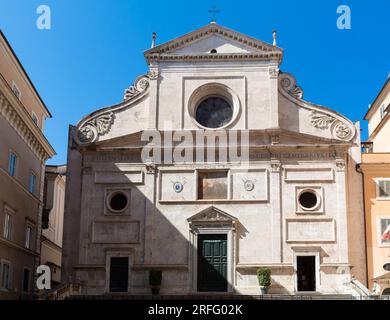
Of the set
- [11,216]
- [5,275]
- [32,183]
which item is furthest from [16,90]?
[5,275]

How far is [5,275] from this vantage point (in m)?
26.2

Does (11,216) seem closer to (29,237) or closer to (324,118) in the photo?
(29,237)

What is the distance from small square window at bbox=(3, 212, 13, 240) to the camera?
86.0 feet

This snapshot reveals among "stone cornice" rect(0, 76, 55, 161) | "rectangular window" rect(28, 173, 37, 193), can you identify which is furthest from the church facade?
"rectangular window" rect(28, 173, 37, 193)

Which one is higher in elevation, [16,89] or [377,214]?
[16,89]

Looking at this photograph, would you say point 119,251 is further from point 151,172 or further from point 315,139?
point 315,139

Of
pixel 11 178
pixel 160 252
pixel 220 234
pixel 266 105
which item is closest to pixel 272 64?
pixel 266 105

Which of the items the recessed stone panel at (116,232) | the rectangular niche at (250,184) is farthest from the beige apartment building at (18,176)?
the rectangular niche at (250,184)

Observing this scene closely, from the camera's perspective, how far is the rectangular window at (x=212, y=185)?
2798 centimetres

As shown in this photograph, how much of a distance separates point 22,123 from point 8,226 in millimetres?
4687

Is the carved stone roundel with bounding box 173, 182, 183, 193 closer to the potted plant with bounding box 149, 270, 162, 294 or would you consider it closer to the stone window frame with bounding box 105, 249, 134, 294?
the stone window frame with bounding box 105, 249, 134, 294

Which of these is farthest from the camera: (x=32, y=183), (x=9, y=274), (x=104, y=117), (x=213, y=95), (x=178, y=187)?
(x=32, y=183)

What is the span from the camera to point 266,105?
28.8 metres

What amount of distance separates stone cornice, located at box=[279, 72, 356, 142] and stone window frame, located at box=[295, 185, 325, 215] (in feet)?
8.55
